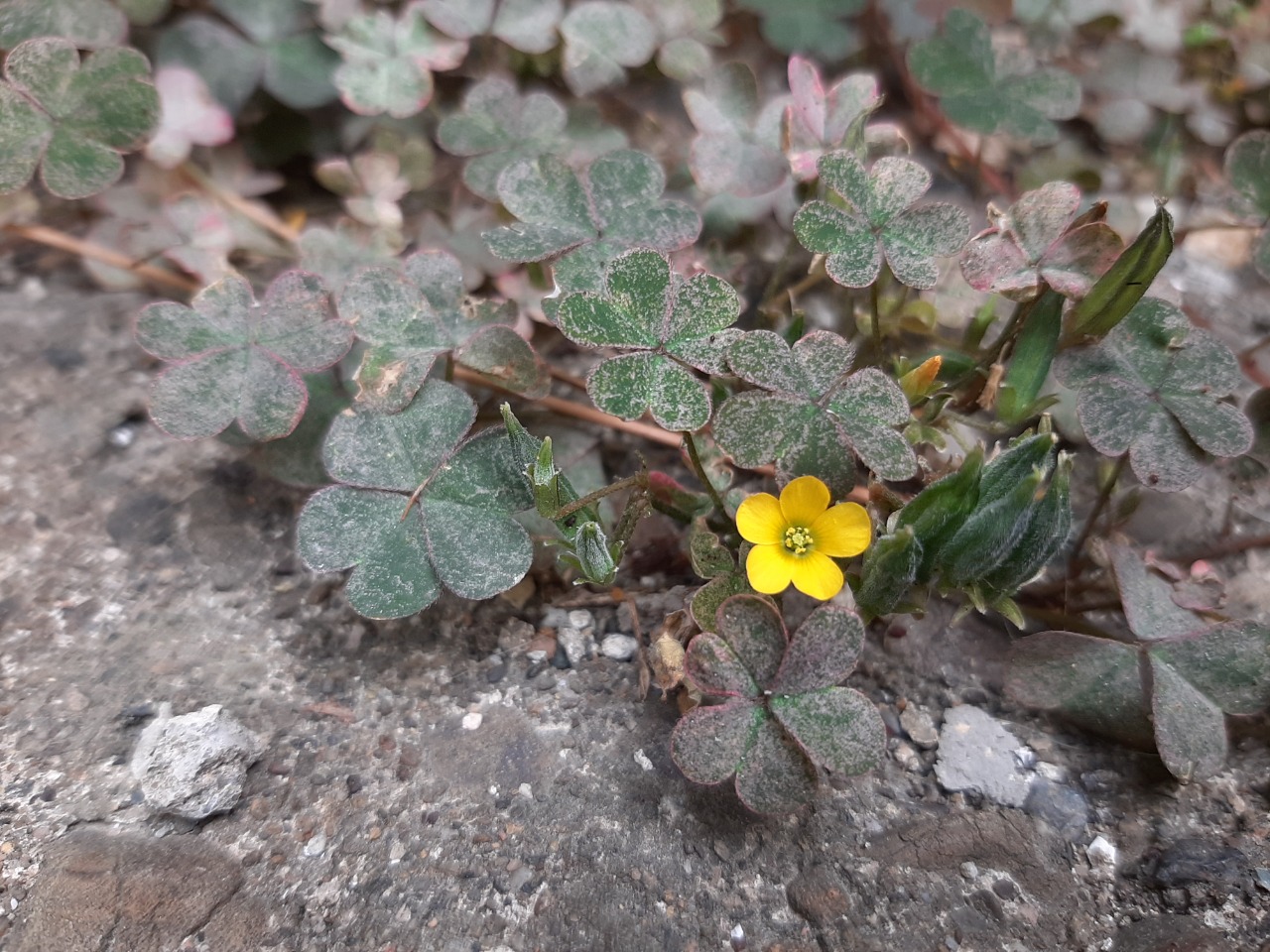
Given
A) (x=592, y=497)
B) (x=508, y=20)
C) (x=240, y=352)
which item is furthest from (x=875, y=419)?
(x=508, y=20)

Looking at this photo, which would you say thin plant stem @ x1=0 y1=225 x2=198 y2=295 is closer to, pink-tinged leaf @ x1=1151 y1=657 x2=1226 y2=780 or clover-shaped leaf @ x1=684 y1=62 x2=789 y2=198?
clover-shaped leaf @ x1=684 y1=62 x2=789 y2=198

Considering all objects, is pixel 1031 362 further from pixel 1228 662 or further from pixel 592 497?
pixel 592 497

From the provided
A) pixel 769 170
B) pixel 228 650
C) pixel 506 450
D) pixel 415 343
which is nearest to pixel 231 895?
pixel 228 650

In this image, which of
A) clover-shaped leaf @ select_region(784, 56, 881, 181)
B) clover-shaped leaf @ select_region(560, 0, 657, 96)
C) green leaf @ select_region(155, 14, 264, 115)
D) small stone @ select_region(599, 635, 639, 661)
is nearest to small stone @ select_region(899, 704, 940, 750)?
small stone @ select_region(599, 635, 639, 661)

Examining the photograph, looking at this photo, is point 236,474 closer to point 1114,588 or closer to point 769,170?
point 769,170

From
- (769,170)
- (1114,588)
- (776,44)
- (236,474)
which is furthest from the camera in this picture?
(776,44)
